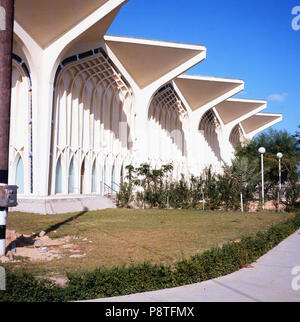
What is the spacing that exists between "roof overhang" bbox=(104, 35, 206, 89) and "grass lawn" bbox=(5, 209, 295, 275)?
11671 mm

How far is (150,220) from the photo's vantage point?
14719mm

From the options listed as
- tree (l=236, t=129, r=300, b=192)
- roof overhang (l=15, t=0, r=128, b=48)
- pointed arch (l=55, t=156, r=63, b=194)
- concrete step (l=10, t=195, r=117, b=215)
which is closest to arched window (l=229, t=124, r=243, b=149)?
tree (l=236, t=129, r=300, b=192)

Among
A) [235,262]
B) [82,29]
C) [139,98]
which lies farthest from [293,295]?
[139,98]

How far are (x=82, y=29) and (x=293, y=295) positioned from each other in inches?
662

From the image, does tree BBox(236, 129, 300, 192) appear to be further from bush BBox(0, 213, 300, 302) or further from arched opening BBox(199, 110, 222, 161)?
bush BBox(0, 213, 300, 302)

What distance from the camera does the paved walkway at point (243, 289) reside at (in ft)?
15.3

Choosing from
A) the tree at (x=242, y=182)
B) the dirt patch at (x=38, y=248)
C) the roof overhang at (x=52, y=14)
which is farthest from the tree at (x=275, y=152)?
the dirt patch at (x=38, y=248)

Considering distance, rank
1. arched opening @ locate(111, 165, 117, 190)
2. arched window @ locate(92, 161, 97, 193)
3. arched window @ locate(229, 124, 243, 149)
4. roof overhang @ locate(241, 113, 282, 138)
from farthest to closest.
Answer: arched window @ locate(229, 124, 243, 149) → roof overhang @ locate(241, 113, 282, 138) → arched opening @ locate(111, 165, 117, 190) → arched window @ locate(92, 161, 97, 193)

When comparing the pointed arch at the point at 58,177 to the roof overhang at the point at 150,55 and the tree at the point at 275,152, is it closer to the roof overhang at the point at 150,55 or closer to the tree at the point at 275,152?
the roof overhang at the point at 150,55

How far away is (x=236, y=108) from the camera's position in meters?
39.7

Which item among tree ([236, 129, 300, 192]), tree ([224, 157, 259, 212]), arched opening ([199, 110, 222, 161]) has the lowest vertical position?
tree ([224, 157, 259, 212])

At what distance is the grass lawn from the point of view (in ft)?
23.7

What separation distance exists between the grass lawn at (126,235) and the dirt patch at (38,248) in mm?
189

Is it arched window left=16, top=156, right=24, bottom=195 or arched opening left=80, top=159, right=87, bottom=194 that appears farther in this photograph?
arched opening left=80, top=159, right=87, bottom=194
